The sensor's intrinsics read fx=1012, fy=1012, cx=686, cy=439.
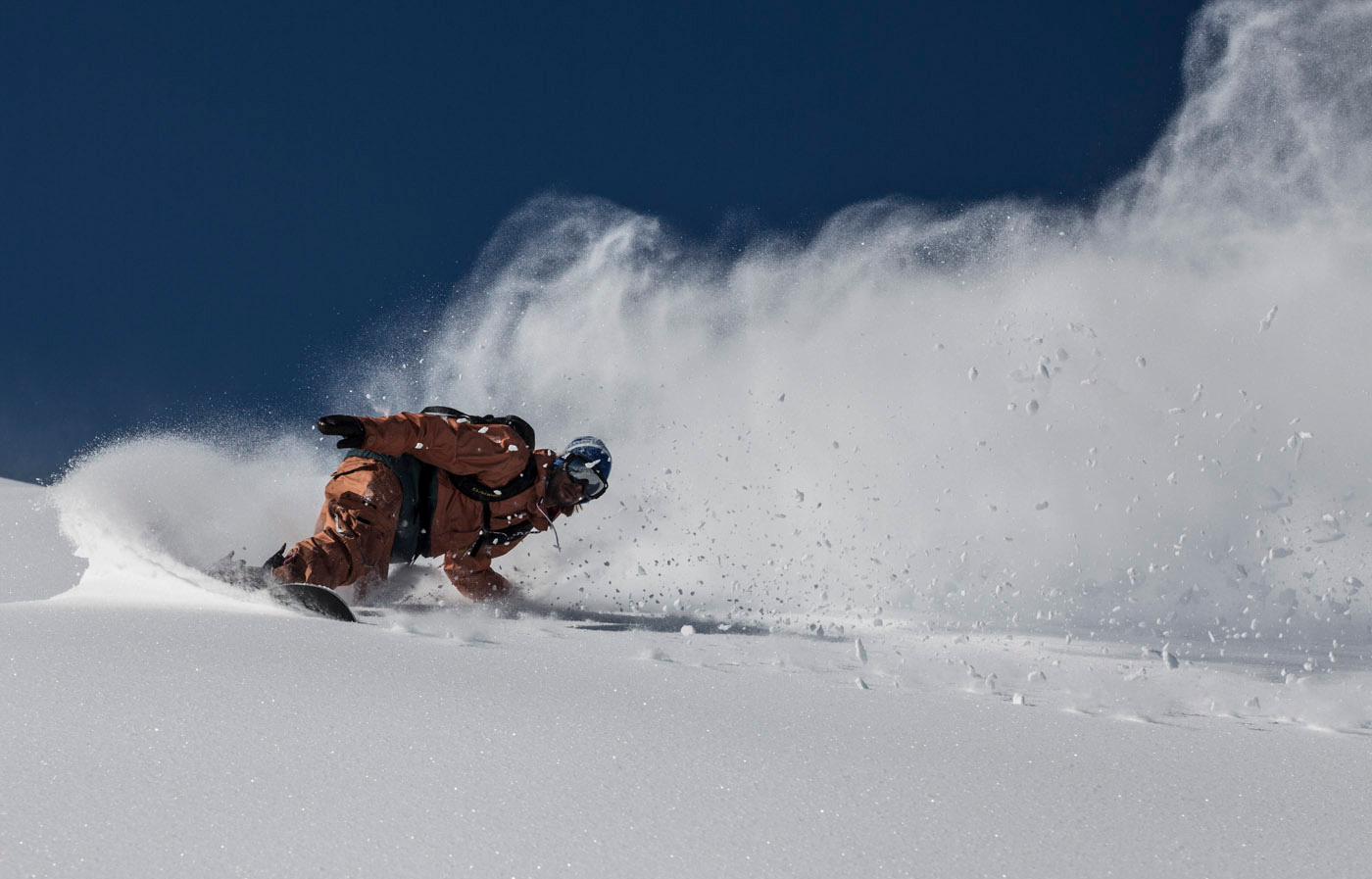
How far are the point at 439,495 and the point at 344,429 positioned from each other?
38.9 inches

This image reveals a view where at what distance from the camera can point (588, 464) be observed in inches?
229

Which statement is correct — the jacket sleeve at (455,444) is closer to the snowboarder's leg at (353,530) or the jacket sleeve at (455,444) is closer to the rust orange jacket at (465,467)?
the rust orange jacket at (465,467)

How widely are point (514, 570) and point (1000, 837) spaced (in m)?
5.46

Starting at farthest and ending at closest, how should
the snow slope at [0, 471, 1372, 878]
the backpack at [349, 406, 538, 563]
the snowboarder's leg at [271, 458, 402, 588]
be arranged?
1. the backpack at [349, 406, 538, 563]
2. the snowboarder's leg at [271, 458, 402, 588]
3. the snow slope at [0, 471, 1372, 878]

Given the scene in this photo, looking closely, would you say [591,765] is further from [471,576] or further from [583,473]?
[471,576]

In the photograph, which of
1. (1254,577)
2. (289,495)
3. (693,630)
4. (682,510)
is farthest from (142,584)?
(1254,577)

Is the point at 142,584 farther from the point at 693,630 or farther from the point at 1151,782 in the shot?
the point at 1151,782

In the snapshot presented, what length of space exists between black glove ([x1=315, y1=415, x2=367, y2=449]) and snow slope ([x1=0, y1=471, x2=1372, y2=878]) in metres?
1.36

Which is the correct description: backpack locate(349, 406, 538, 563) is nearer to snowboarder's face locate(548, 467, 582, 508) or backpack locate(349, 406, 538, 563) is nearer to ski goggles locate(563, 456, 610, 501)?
snowboarder's face locate(548, 467, 582, 508)

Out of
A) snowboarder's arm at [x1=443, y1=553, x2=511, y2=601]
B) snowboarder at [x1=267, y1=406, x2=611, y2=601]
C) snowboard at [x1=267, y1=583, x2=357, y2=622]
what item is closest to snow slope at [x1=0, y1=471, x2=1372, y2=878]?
snowboard at [x1=267, y1=583, x2=357, y2=622]

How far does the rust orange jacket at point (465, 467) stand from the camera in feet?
17.1

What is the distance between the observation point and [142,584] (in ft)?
14.0

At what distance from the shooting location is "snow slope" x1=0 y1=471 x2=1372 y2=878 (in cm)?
158

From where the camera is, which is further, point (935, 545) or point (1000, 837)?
point (935, 545)
